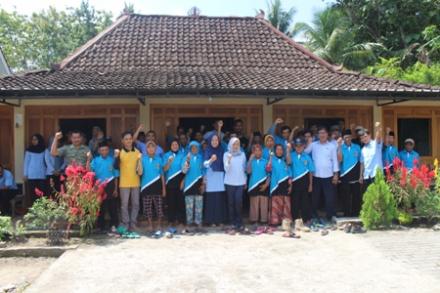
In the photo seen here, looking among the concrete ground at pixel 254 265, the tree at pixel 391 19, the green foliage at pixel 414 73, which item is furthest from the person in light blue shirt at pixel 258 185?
the tree at pixel 391 19

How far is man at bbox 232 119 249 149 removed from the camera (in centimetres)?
849

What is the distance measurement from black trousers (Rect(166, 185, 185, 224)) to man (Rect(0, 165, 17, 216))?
3303 millimetres

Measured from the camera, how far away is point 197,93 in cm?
796

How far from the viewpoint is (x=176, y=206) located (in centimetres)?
768

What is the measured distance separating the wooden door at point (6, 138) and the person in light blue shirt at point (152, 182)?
375 centimetres

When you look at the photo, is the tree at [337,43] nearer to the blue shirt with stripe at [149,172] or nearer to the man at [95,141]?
the man at [95,141]

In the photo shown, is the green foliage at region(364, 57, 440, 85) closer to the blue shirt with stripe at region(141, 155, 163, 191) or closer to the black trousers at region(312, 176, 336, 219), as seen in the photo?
the black trousers at region(312, 176, 336, 219)

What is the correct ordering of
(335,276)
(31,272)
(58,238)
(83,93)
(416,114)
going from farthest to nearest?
1. (416,114)
2. (83,93)
3. (58,238)
4. (31,272)
5. (335,276)

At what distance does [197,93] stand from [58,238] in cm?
335

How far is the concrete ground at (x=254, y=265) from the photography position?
470 cm

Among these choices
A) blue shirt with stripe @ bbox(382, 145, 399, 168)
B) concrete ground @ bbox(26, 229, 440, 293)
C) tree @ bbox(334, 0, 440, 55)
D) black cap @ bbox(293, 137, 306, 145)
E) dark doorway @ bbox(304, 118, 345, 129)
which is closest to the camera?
concrete ground @ bbox(26, 229, 440, 293)

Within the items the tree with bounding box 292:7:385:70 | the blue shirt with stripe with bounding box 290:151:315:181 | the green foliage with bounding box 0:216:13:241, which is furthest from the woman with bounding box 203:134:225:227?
the tree with bounding box 292:7:385:70

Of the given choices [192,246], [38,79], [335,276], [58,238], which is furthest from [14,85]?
[335,276]

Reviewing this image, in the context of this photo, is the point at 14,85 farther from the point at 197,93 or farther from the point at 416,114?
the point at 416,114
